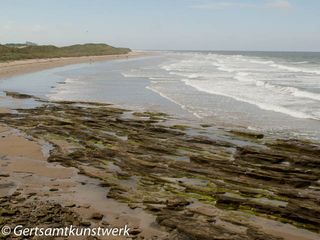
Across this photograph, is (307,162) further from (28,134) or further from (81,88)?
(81,88)

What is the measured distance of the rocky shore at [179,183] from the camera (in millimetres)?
9094

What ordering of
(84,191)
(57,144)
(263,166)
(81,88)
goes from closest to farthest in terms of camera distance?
(84,191)
(263,166)
(57,144)
(81,88)

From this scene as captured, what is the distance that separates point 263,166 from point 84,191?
5.47m

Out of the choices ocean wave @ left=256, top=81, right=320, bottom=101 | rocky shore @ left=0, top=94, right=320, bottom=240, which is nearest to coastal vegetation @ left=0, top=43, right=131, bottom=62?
ocean wave @ left=256, top=81, right=320, bottom=101

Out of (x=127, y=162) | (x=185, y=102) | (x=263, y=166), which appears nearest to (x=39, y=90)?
(x=185, y=102)

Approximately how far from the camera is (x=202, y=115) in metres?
23.2

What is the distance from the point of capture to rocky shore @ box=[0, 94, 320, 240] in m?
9.09

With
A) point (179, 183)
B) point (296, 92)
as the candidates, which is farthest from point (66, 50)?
point (179, 183)

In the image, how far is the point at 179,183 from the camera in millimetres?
11609

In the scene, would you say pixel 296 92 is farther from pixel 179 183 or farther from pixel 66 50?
pixel 66 50

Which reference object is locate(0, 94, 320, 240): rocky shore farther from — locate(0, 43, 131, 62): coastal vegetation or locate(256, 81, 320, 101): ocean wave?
locate(0, 43, 131, 62): coastal vegetation

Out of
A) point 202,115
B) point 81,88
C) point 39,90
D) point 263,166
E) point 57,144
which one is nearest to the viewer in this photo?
point 263,166

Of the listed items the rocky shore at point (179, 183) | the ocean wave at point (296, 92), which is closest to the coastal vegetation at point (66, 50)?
the ocean wave at point (296, 92)

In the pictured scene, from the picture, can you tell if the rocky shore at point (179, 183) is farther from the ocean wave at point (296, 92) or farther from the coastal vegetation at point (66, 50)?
the coastal vegetation at point (66, 50)
